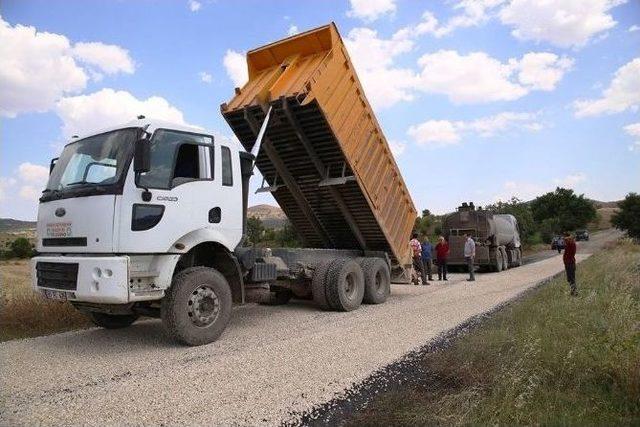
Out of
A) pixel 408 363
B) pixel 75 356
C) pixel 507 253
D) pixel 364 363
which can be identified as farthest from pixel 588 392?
pixel 507 253

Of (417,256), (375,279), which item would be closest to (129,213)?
(375,279)

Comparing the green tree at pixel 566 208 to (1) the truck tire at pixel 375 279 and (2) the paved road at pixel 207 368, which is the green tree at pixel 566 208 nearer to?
(1) the truck tire at pixel 375 279

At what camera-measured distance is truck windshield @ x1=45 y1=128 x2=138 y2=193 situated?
588 cm

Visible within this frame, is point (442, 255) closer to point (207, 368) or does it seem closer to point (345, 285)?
point (345, 285)

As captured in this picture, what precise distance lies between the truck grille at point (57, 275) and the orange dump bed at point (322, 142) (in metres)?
3.73

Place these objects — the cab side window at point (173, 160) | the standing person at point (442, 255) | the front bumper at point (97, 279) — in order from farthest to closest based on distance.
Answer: the standing person at point (442, 255) → the cab side window at point (173, 160) → the front bumper at point (97, 279)

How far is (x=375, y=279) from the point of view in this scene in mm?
9875

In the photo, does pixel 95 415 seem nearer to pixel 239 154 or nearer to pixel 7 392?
pixel 7 392

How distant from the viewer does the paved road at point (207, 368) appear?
13.8ft

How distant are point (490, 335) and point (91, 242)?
4923 mm

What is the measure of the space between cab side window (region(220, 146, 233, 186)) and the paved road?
218 cm

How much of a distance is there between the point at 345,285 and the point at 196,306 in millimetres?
3464

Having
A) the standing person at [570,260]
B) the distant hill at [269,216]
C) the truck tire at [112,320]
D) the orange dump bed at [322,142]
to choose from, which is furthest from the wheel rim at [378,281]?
the truck tire at [112,320]

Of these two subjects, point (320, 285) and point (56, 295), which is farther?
point (320, 285)
